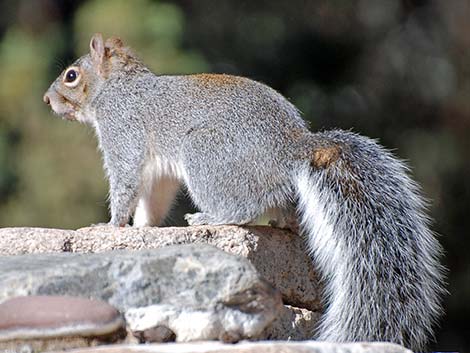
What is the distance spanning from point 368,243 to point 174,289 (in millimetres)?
1410

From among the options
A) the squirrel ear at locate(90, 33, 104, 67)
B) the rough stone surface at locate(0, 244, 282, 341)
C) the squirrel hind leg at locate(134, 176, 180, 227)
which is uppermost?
the squirrel ear at locate(90, 33, 104, 67)

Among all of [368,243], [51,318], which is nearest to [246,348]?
[51,318]

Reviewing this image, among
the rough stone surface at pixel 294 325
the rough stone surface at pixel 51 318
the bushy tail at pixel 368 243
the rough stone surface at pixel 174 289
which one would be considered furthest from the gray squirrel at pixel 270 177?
the rough stone surface at pixel 51 318

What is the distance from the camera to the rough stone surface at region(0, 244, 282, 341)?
4.05 metres

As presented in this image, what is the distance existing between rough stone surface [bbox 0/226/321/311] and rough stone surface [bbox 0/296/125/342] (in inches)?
48.0

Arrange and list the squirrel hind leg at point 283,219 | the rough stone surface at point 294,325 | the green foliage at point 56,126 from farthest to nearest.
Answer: the green foliage at point 56,126 → the squirrel hind leg at point 283,219 → the rough stone surface at point 294,325

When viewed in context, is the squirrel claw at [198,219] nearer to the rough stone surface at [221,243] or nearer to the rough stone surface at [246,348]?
the rough stone surface at [221,243]

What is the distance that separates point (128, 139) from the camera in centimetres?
621

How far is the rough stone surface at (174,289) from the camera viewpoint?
4047 mm

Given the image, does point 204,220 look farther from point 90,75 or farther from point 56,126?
point 56,126

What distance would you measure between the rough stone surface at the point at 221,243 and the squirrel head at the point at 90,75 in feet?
3.71

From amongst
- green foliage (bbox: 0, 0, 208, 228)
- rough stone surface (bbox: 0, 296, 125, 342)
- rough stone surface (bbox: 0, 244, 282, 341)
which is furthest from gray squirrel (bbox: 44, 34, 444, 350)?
green foliage (bbox: 0, 0, 208, 228)

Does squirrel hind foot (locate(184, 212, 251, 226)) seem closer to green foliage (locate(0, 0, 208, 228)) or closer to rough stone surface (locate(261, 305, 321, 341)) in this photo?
rough stone surface (locate(261, 305, 321, 341))

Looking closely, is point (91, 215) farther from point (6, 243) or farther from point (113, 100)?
point (6, 243)
